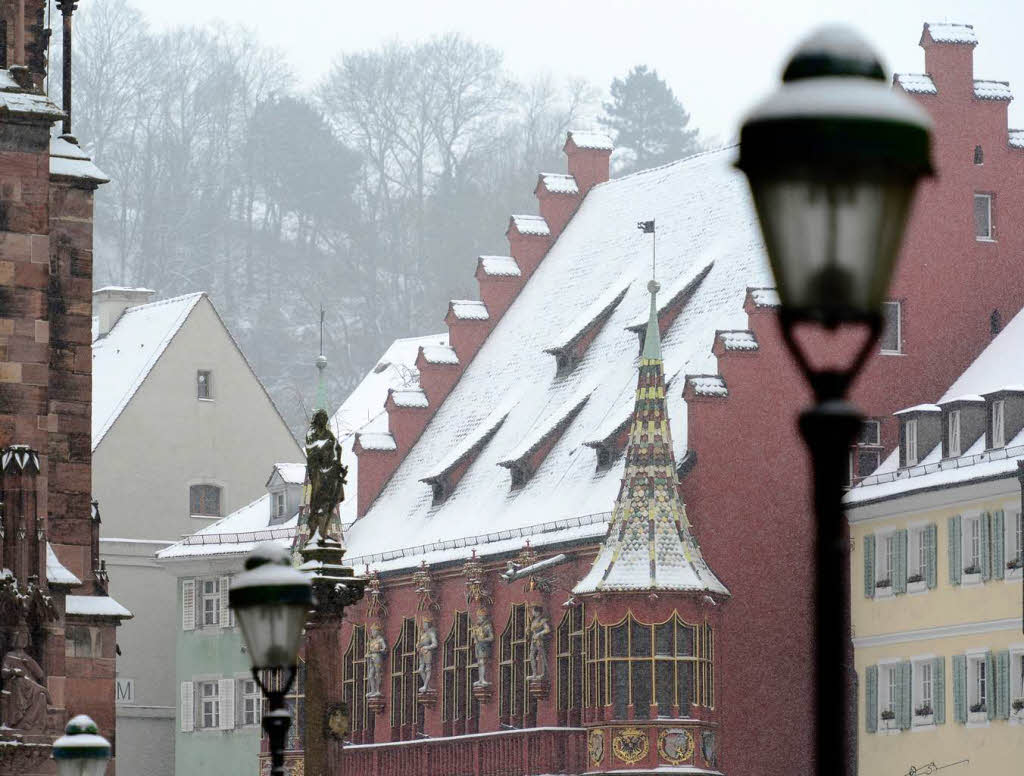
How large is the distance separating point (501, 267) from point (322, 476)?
40798 mm

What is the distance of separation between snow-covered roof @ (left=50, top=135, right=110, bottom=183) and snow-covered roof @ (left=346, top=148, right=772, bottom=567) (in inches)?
940

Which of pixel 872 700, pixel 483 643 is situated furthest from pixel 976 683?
pixel 483 643

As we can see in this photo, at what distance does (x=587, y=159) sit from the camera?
233ft

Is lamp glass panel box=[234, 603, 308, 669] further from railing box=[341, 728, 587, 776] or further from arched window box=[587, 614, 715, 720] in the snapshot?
arched window box=[587, 614, 715, 720]

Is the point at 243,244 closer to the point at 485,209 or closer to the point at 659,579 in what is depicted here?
Result: the point at 485,209

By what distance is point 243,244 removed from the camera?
113m

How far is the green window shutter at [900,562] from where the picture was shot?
53.2 meters

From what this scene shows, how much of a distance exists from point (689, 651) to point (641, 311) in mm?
10993

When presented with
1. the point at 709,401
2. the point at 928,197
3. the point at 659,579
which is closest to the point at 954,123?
the point at 928,197

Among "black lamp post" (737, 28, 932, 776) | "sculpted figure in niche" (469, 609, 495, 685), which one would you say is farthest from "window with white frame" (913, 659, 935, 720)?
"black lamp post" (737, 28, 932, 776)

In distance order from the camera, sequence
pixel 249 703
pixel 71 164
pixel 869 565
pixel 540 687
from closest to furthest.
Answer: pixel 71 164
pixel 869 565
pixel 540 687
pixel 249 703

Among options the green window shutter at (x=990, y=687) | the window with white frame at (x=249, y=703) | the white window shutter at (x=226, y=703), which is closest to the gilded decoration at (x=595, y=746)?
the green window shutter at (x=990, y=687)

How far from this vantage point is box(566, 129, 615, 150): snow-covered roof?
231 ft

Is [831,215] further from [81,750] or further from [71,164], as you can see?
[71,164]
